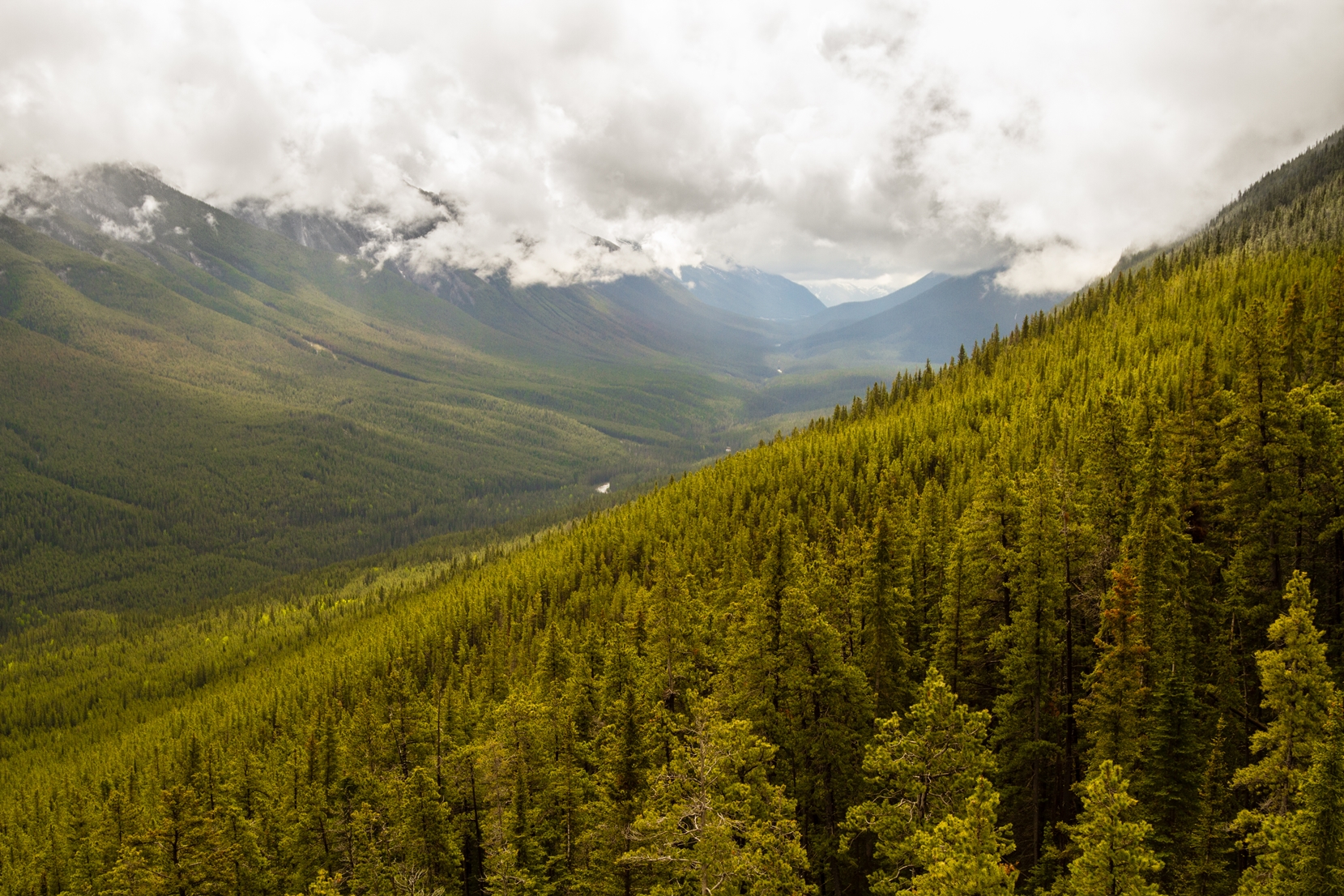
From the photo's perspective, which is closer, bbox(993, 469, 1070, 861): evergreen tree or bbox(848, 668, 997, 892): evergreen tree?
bbox(848, 668, 997, 892): evergreen tree

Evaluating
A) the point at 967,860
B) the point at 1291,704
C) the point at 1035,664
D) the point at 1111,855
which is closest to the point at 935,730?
the point at 1111,855

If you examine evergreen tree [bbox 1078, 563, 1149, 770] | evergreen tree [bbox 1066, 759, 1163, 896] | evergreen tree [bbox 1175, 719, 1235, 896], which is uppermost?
evergreen tree [bbox 1078, 563, 1149, 770]

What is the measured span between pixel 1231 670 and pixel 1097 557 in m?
8.05

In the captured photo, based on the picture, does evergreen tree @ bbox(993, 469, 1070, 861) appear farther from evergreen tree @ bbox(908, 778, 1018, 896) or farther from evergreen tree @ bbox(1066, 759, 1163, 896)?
evergreen tree @ bbox(908, 778, 1018, 896)

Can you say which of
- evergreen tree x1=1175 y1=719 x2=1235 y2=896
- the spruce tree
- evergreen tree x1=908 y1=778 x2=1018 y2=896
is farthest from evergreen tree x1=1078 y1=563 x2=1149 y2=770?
evergreen tree x1=908 y1=778 x2=1018 y2=896

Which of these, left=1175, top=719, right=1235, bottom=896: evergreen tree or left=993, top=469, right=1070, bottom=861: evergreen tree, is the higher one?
left=993, top=469, right=1070, bottom=861: evergreen tree

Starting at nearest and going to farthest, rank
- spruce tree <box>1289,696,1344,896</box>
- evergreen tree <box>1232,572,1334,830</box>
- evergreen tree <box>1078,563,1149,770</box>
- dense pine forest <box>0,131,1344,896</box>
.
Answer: spruce tree <box>1289,696,1344,896</box> → evergreen tree <box>1232,572,1334,830</box> → dense pine forest <box>0,131,1344,896</box> → evergreen tree <box>1078,563,1149,770</box>

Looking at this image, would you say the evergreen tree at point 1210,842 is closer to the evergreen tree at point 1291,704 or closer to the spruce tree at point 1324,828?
the evergreen tree at point 1291,704

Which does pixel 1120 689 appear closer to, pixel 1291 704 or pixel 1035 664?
pixel 1035 664

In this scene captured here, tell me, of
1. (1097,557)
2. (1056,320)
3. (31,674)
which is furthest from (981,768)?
(31,674)

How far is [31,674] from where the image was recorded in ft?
625

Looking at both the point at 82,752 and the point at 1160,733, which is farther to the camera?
the point at 82,752

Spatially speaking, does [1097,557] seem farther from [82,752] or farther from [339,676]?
[82,752]

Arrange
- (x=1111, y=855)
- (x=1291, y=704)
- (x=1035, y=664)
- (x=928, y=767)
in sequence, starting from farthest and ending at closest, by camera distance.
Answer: (x=1035, y=664) → (x=928, y=767) → (x=1291, y=704) → (x=1111, y=855)
